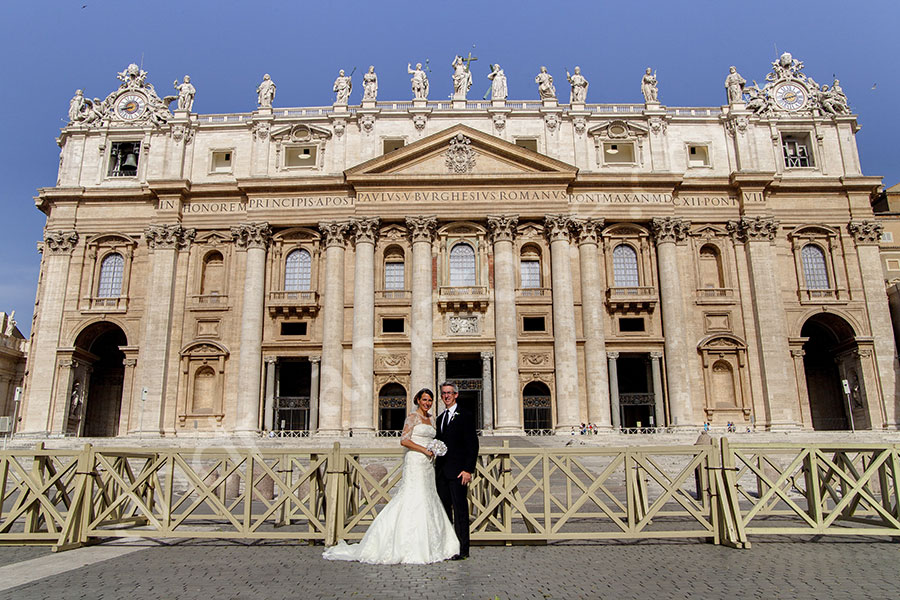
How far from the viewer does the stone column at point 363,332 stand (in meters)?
36.0

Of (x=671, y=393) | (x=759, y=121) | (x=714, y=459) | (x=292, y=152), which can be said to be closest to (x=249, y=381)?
(x=292, y=152)

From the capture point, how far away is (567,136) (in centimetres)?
4072

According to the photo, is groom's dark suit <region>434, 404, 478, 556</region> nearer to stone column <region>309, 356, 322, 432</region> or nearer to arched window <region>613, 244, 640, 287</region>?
stone column <region>309, 356, 322, 432</region>

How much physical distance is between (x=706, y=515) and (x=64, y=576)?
Result: 31.1 feet

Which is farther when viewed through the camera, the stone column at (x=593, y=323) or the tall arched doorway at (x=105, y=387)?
the tall arched doorway at (x=105, y=387)

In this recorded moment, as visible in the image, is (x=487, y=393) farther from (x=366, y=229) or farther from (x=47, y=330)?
(x=47, y=330)

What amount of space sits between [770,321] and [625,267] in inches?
332

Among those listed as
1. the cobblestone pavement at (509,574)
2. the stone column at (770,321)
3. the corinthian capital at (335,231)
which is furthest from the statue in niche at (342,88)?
the cobblestone pavement at (509,574)

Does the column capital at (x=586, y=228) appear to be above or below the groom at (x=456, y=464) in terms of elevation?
above

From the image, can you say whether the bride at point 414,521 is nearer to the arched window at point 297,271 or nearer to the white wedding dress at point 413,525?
the white wedding dress at point 413,525

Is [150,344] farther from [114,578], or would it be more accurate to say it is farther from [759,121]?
[759,121]

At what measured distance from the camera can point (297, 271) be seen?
39781 millimetres

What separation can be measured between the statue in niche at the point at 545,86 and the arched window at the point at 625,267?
403 inches

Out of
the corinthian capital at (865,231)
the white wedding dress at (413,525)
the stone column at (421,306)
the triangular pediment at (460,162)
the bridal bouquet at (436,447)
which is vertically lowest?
the white wedding dress at (413,525)
